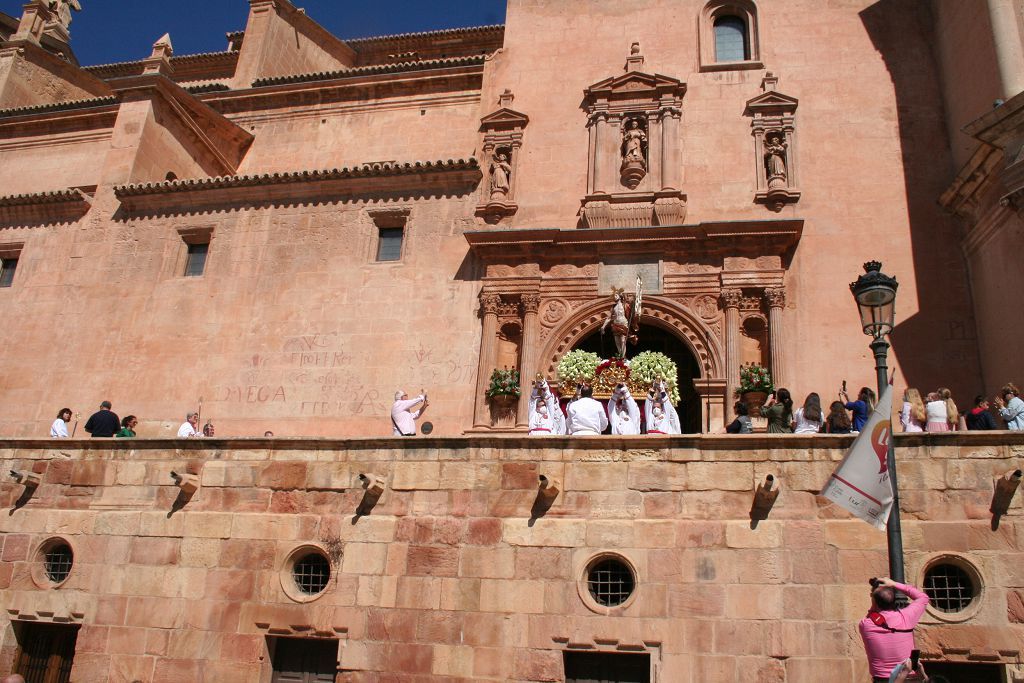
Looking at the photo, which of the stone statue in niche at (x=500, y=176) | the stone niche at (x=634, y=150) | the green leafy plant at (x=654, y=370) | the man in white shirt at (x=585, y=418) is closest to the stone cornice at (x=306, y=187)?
the stone statue in niche at (x=500, y=176)

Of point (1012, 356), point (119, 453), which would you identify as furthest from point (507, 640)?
point (1012, 356)

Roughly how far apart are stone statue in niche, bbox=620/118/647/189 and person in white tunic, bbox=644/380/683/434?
20.5 feet

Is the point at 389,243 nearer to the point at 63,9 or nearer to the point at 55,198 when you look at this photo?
the point at 55,198

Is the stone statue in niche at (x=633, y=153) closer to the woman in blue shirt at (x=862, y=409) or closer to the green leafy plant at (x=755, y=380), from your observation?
the green leafy plant at (x=755, y=380)

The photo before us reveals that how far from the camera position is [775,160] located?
Result: 16.9 meters

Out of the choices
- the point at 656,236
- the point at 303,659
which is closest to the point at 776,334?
the point at 656,236

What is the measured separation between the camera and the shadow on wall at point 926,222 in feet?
49.2

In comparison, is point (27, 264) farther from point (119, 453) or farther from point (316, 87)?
point (119, 453)

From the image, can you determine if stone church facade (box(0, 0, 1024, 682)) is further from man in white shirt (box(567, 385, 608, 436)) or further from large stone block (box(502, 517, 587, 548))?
man in white shirt (box(567, 385, 608, 436))

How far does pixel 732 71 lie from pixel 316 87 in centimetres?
1056

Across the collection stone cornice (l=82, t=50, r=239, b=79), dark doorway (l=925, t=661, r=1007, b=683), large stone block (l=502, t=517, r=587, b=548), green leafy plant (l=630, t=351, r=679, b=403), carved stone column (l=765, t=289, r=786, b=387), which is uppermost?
stone cornice (l=82, t=50, r=239, b=79)

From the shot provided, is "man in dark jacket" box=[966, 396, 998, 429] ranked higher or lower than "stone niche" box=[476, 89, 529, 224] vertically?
lower

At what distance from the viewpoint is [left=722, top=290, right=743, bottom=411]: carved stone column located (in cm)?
1517

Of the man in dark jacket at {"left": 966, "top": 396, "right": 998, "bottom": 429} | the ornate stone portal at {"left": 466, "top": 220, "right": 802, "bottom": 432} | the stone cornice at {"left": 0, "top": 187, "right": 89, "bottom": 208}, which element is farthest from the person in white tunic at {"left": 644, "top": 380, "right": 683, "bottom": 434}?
the stone cornice at {"left": 0, "top": 187, "right": 89, "bottom": 208}
